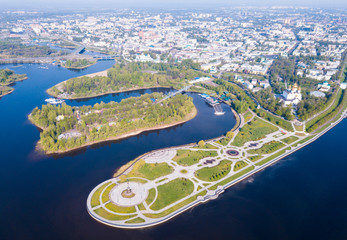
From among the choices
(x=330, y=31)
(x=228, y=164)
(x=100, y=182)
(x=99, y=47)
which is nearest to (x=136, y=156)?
(x=100, y=182)

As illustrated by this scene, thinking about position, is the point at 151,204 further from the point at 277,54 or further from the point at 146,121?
the point at 277,54

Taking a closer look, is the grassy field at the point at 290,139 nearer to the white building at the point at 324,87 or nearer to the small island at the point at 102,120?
the small island at the point at 102,120

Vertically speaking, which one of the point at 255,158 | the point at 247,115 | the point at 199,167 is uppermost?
the point at 199,167

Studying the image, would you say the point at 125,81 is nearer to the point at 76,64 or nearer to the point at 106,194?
the point at 76,64

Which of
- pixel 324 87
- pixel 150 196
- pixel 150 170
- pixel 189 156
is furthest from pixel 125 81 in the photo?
pixel 324 87

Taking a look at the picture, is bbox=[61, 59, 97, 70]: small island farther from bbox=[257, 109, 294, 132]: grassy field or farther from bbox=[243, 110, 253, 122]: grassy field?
bbox=[257, 109, 294, 132]: grassy field

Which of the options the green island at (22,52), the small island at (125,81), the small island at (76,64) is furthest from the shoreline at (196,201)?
the green island at (22,52)

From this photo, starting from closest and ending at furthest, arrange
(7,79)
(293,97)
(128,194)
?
(128,194), (293,97), (7,79)
